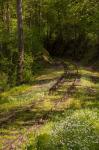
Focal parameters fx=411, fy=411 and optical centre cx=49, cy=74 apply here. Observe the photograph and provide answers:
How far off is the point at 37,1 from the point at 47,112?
51.5m

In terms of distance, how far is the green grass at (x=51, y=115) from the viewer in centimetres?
1296

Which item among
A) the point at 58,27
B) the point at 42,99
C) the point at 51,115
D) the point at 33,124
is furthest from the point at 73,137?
the point at 58,27

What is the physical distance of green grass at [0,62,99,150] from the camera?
510 inches

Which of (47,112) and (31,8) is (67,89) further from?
(31,8)

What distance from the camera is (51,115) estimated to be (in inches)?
802

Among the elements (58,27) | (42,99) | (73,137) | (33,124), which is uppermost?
(73,137)

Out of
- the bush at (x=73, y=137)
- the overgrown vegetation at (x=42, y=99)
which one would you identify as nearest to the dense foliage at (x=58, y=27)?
the overgrown vegetation at (x=42, y=99)

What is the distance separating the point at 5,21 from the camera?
5234 cm

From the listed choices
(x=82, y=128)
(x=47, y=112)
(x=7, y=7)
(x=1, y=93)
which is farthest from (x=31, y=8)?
(x=82, y=128)

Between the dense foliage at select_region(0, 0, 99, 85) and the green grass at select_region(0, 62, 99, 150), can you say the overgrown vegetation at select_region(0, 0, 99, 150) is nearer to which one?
the green grass at select_region(0, 62, 99, 150)

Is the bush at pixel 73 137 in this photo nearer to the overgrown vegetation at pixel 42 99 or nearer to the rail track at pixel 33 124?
the overgrown vegetation at pixel 42 99

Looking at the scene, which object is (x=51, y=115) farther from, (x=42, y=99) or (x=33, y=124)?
(x=42, y=99)

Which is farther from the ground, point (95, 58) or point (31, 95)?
point (31, 95)

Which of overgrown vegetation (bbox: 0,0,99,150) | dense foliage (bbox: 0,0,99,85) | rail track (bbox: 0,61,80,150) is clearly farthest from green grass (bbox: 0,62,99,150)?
dense foliage (bbox: 0,0,99,85)
